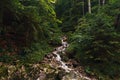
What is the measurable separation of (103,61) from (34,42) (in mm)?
4875

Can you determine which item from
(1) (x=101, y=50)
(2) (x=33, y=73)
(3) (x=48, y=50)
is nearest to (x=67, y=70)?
(2) (x=33, y=73)

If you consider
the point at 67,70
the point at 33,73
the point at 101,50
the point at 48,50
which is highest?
the point at 101,50

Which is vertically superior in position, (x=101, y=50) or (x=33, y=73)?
(x=101, y=50)

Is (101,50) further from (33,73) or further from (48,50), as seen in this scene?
(33,73)

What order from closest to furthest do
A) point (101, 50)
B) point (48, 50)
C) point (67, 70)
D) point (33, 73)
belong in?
point (33, 73), point (67, 70), point (101, 50), point (48, 50)

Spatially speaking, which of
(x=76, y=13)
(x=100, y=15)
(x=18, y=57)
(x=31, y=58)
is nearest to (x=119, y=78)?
(x=100, y=15)

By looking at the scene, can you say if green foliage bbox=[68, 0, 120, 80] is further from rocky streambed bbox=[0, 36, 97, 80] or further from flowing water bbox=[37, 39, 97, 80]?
rocky streambed bbox=[0, 36, 97, 80]

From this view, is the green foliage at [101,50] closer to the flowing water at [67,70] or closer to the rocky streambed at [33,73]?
the flowing water at [67,70]

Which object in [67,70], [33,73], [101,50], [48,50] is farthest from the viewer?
[48,50]

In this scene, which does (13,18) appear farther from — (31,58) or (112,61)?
(112,61)

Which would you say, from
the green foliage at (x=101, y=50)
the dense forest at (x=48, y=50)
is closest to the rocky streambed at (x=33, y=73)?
A: the dense forest at (x=48, y=50)

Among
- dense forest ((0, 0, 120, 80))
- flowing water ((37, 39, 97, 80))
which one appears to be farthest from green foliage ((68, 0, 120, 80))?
flowing water ((37, 39, 97, 80))

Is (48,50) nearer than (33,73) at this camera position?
No

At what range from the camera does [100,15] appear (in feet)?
40.7
